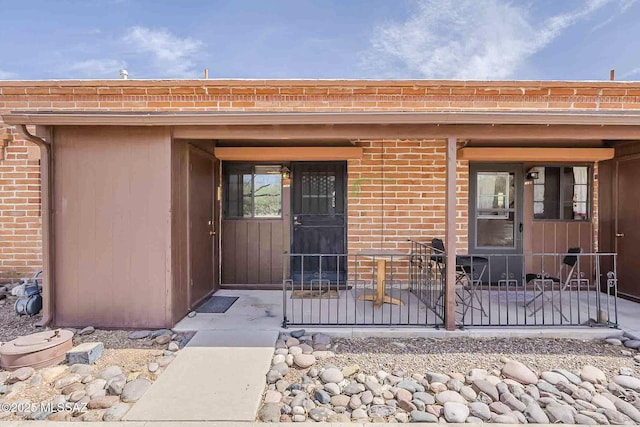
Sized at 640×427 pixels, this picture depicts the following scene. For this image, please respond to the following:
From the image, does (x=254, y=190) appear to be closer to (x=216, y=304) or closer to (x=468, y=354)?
(x=216, y=304)

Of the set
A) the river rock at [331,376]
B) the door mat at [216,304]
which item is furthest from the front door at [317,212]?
the river rock at [331,376]

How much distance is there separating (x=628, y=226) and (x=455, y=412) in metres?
4.40

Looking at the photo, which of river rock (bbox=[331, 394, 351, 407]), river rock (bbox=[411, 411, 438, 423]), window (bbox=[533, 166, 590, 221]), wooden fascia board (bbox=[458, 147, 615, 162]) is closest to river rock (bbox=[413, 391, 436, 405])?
river rock (bbox=[411, 411, 438, 423])

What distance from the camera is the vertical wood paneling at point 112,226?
3621mm

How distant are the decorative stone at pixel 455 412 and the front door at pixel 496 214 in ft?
11.1

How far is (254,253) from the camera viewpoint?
210 inches

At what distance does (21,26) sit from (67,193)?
7410 mm

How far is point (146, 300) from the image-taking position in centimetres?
363

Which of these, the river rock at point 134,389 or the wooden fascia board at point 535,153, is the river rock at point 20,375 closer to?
the river rock at point 134,389

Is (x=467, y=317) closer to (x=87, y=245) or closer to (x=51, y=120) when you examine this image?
(x=87, y=245)

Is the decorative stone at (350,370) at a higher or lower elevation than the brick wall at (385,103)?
lower

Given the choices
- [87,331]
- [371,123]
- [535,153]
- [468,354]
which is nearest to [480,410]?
[468,354]

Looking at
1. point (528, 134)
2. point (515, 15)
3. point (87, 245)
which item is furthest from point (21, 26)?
point (515, 15)

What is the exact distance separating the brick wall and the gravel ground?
6.75 feet
